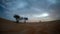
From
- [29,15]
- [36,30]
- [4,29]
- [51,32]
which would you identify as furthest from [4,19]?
[51,32]

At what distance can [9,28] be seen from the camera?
Result: 4.75 m

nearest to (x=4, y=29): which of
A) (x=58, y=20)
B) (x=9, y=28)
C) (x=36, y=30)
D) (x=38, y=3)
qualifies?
(x=9, y=28)

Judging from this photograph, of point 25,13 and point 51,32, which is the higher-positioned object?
point 25,13

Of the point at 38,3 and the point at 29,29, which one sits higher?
the point at 38,3

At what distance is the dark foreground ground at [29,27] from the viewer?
15.1ft

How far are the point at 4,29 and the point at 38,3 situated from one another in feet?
6.22

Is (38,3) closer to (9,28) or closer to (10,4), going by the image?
(10,4)

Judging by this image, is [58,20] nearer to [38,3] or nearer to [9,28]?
[38,3]

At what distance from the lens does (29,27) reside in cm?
485

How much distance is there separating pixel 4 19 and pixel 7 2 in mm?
772

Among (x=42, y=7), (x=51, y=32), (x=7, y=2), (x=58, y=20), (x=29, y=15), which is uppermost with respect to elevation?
(x=7, y=2)

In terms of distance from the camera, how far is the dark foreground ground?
181 inches

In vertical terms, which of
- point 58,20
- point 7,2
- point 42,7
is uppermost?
point 7,2

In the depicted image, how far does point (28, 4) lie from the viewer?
4773mm
